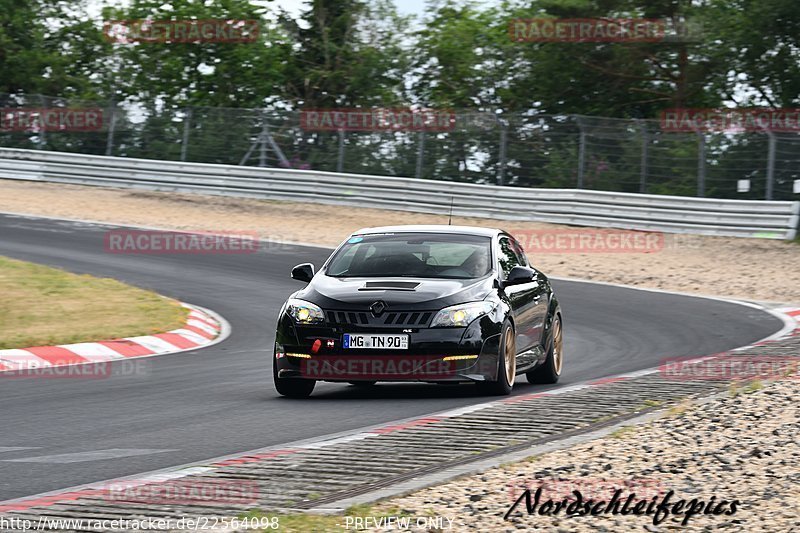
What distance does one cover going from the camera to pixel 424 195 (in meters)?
30.5

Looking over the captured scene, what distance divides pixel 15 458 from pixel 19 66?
39.4 meters

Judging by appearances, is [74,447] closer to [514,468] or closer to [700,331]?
[514,468]

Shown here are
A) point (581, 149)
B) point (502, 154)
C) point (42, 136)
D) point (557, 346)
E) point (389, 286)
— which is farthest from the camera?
point (42, 136)

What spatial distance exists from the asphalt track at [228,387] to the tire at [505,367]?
0.19m

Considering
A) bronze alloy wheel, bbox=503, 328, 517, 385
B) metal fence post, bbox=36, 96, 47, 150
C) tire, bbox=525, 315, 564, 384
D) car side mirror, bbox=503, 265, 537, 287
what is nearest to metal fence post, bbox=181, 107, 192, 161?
metal fence post, bbox=36, 96, 47, 150

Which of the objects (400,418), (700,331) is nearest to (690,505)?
(400,418)

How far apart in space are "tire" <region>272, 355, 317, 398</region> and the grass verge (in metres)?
3.81

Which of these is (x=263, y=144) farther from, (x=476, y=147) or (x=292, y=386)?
(x=292, y=386)

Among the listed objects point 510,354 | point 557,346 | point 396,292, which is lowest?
point 557,346

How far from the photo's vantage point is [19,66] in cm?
4441

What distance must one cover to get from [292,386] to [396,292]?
1.17 m

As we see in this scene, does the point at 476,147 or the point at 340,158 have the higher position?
the point at 476,147

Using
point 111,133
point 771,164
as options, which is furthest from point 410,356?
point 111,133

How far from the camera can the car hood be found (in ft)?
34.2
